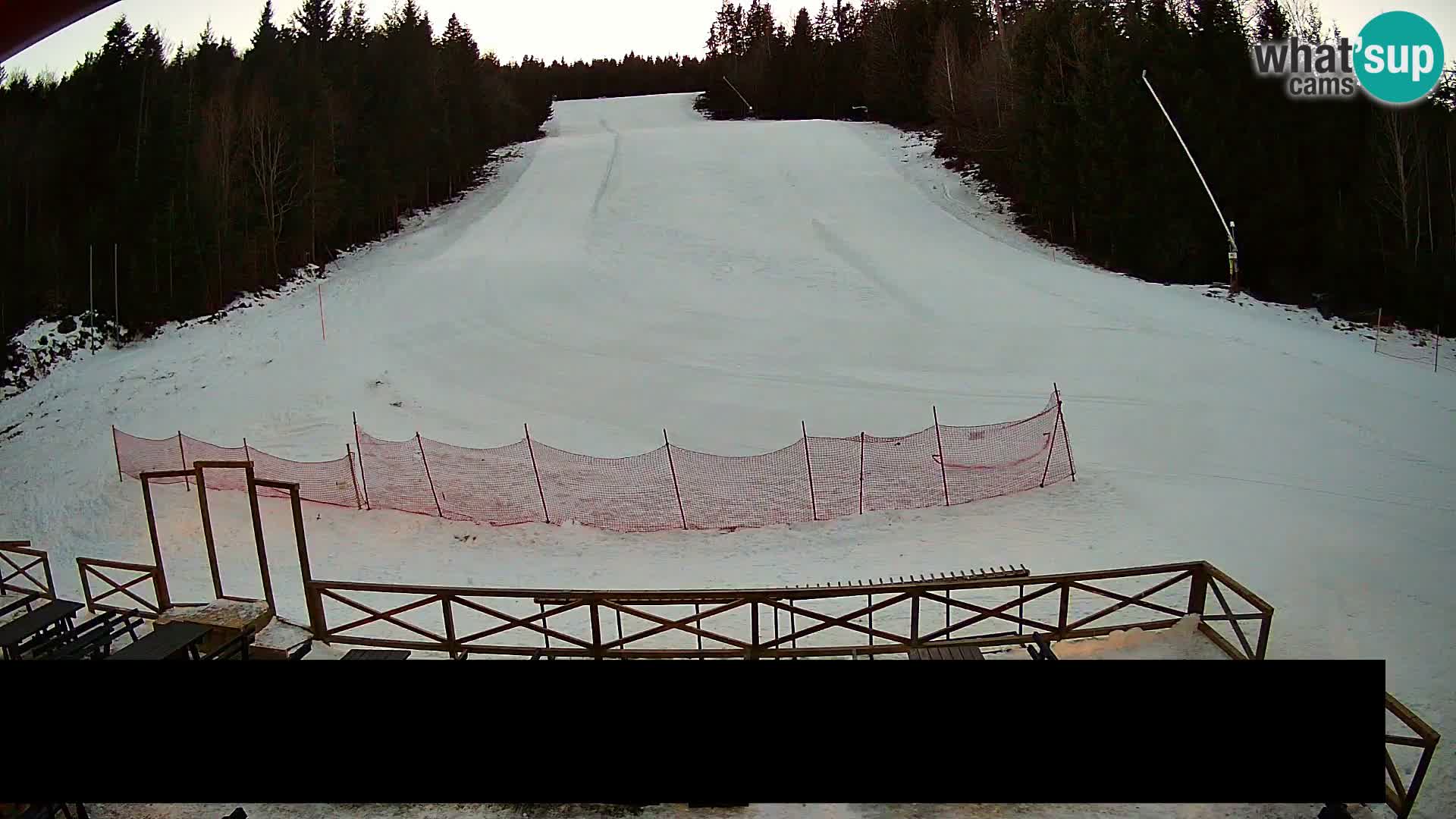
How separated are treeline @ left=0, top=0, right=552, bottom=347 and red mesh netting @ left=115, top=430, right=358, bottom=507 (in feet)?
26.2

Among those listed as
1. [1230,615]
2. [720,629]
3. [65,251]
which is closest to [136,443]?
[65,251]

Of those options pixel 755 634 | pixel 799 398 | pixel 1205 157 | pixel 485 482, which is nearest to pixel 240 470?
pixel 485 482

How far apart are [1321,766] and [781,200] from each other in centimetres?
2945

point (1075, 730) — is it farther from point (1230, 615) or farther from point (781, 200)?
point (781, 200)

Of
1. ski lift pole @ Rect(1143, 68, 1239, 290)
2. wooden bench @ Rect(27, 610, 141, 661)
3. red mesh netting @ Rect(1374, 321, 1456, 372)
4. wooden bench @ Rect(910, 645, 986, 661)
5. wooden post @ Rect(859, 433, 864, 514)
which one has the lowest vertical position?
wooden post @ Rect(859, 433, 864, 514)

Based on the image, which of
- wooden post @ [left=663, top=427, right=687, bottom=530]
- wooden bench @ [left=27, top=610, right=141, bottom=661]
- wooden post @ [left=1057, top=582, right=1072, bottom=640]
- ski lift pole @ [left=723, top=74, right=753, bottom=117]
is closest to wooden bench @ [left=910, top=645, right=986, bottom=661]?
wooden post @ [left=1057, top=582, right=1072, bottom=640]

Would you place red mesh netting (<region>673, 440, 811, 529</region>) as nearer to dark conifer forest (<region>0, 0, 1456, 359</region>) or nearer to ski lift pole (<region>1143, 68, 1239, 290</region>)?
dark conifer forest (<region>0, 0, 1456, 359</region>)

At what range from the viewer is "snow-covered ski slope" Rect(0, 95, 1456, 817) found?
10320mm

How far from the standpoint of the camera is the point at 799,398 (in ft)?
53.9

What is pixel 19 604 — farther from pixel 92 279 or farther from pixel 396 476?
pixel 92 279

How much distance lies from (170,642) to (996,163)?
1119 inches

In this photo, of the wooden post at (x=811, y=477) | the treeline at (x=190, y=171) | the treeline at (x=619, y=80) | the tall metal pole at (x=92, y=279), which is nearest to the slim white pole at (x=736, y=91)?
the treeline at (x=619, y=80)

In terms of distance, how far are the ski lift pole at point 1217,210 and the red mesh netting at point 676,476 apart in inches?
350

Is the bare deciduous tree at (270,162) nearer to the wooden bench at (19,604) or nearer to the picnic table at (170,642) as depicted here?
the wooden bench at (19,604)
